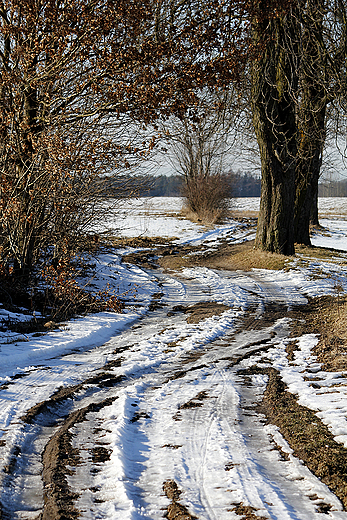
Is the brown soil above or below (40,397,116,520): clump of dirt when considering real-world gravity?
below

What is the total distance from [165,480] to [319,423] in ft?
4.36

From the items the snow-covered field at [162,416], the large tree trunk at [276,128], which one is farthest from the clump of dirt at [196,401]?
the large tree trunk at [276,128]

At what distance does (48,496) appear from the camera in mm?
2178

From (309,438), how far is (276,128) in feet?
32.5

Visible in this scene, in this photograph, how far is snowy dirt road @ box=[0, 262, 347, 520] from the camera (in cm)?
211

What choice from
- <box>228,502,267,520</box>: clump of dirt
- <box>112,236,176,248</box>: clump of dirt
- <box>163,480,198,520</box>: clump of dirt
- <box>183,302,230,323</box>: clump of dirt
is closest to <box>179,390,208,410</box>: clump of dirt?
<box>163,480,198,520</box>: clump of dirt

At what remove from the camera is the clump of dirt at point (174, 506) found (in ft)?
6.55

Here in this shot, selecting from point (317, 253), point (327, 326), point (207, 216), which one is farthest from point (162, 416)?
point (207, 216)

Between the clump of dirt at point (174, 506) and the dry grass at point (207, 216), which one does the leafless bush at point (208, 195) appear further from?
the clump of dirt at point (174, 506)

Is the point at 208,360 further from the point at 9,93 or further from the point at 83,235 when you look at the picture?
the point at 9,93

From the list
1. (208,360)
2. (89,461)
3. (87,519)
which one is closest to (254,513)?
(87,519)

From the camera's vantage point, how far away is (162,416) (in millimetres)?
3232

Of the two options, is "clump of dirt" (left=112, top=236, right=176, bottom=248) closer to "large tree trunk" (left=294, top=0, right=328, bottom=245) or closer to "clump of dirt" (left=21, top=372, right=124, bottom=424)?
"large tree trunk" (left=294, top=0, right=328, bottom=245)

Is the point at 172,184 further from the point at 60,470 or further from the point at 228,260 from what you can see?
the point at 60,470
